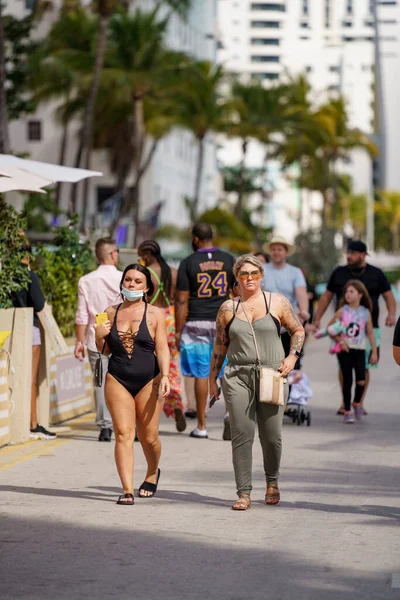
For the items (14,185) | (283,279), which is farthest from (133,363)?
(283,279)

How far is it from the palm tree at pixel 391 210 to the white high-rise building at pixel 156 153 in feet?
271

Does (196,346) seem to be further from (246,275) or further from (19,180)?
(246,275)

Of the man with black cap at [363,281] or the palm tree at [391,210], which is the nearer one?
the man with black cap at [363,281]

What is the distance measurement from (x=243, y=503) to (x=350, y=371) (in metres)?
6.21

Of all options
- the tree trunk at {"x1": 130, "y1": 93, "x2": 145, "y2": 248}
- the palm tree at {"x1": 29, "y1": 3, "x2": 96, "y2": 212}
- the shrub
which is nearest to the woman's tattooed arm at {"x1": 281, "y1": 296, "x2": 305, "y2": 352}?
the shrub

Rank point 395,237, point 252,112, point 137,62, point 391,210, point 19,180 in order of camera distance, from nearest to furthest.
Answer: point 19,180 → point 137,62 → point 252,112 → point 391,210 → point 395,237

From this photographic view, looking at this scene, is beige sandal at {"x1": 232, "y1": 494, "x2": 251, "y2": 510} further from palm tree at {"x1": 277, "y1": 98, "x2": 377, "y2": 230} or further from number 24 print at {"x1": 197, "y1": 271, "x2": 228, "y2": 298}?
palm tree at {"x1": 277, "y1": 98, "x2": 377, "y2": 230}

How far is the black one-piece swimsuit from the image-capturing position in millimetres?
9258

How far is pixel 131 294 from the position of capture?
30.3 ft

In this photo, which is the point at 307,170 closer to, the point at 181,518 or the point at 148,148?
the point at 148,148

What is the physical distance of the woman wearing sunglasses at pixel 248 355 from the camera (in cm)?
909

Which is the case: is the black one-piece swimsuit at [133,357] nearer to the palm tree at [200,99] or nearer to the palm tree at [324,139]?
the palm tree at [200,99]

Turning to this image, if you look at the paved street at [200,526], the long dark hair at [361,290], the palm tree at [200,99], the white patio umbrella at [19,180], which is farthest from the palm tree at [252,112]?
the paved street at [200,526]

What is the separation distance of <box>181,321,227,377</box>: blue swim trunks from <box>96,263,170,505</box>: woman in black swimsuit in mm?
3979
